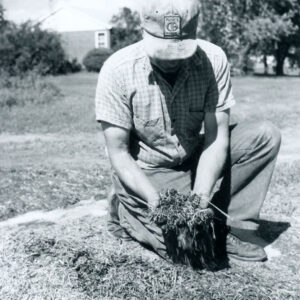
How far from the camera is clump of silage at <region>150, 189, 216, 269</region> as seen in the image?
2.91 metres

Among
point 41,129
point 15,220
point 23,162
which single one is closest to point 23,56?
point 41,129

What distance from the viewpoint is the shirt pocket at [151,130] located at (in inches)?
128

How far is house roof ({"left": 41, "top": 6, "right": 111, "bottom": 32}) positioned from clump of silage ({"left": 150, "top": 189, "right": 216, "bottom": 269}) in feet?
133

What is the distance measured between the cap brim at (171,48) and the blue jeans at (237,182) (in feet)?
2.41

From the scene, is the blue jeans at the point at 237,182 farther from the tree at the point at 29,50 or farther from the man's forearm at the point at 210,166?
the tree at the point at 29,50

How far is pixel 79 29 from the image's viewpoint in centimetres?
4278

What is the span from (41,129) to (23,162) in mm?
2680

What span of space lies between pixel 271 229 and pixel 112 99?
163cm

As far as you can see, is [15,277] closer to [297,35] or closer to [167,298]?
[167,298]

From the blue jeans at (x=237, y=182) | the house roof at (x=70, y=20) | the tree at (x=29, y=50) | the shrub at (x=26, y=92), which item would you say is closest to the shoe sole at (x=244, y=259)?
the blue jeans at (x=237, y=182)

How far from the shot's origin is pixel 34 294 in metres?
2.83

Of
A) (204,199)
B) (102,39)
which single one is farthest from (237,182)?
(102,39)

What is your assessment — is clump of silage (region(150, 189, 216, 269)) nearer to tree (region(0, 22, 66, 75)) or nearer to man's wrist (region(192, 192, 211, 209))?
man's wrist (region(192, 192, 211, 209))

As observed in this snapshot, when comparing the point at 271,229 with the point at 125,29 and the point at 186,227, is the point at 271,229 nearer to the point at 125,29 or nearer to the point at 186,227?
the point at 186,227
